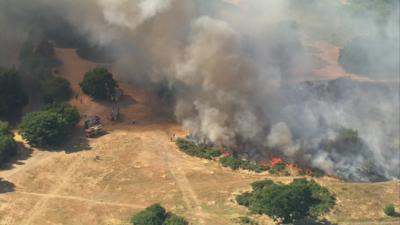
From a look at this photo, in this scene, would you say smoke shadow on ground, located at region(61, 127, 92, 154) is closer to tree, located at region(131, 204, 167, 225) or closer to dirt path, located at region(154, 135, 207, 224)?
dirt path, located at region(154, 135, 207, 224)

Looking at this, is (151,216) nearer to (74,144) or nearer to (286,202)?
(286,202)

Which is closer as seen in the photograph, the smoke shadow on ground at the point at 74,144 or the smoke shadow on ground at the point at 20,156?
the smoke shadow on ground at the point at 20,156

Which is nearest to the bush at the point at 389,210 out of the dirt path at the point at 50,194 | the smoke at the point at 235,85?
the smoke at the point at 235,85

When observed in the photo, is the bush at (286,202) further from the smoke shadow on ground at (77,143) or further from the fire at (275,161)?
the smoke shadow on ground at (77,143)

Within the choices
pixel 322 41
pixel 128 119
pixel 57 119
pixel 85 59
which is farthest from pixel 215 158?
pixel 322 41

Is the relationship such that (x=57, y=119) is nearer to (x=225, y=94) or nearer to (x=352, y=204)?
(x=225, y=94)

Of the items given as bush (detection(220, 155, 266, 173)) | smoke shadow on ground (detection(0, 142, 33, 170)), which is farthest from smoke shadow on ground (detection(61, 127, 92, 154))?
bush (detection(220, 155, 266, 173))
